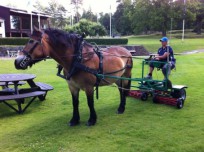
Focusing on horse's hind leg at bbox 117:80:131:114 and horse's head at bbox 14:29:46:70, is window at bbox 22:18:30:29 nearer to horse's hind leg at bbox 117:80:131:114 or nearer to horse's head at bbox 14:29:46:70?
horse's hind leg at bbox 117:80:131:114

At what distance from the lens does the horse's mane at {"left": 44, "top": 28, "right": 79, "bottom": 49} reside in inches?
203

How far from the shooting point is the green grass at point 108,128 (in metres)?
4.85

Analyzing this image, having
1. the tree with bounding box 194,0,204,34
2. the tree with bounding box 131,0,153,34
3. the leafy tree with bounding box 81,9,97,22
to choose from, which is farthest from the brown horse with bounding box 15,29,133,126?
the leafy tree with bounding box 81,9,97,22

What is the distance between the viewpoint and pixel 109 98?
874 centimetres

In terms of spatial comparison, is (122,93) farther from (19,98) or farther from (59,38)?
(19,98)

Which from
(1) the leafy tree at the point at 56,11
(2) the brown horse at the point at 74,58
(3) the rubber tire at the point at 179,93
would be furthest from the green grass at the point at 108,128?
(1) the leafy tree at the point at 56,11

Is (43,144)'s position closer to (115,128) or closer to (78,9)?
(115,128)

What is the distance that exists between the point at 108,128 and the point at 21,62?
249cm

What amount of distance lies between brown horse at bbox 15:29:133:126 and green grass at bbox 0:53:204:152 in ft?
2.23

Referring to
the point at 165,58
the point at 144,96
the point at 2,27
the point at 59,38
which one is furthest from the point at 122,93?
the point at 2,27

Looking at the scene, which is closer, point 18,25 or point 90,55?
point 90,55

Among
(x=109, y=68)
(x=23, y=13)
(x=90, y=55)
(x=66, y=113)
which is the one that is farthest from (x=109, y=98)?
(x=23, y=13)

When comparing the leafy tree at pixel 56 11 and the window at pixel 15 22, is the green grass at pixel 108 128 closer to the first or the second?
the window at pixel 15 22

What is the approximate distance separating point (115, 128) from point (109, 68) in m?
1.48
